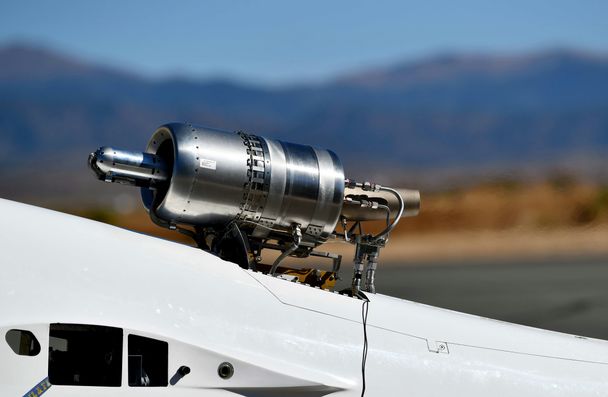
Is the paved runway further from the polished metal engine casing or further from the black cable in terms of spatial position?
the polished metal engine casing

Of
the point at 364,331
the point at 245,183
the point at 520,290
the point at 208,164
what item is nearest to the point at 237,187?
the point at 245,183

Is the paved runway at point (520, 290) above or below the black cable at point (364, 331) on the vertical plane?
above

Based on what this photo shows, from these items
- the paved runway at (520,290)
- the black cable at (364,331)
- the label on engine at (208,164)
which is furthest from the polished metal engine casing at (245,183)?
the paved runway at (520,290)

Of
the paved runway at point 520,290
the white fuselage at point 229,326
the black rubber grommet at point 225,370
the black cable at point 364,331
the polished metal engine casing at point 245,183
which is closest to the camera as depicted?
the white fuselage at point 229,326

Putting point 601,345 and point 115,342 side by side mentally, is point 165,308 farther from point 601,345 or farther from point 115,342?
point 601,345

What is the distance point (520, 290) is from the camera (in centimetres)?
2203

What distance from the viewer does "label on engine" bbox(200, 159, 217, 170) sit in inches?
261

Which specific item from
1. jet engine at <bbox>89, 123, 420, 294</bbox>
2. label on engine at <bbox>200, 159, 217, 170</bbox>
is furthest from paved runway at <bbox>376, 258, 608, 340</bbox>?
label on engine at <bbox>200, 159, 217, 170</bbox>

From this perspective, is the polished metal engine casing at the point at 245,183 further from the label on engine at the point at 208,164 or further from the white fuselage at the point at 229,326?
the white fuselage at the point at 229,326

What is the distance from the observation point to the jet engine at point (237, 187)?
6656 mm

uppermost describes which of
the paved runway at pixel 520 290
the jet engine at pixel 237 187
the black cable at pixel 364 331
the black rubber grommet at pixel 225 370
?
the paved runway at pixel 520 290

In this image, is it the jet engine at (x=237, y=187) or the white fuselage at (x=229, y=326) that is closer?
the white fuselage at (x=229, y=326)

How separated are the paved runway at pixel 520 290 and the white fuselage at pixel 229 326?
927cm

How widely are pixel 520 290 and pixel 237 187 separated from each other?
639 inches
